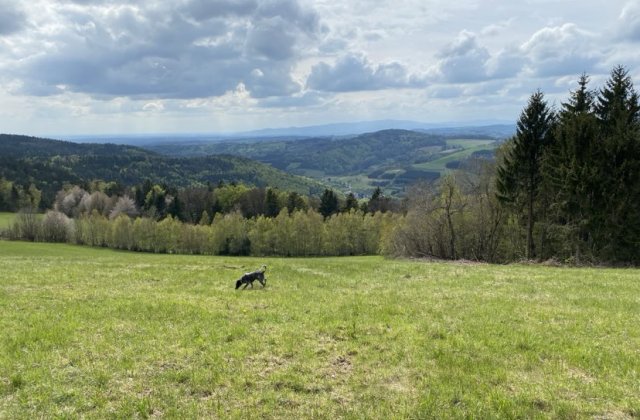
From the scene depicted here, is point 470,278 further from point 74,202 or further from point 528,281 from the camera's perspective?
point 74,202

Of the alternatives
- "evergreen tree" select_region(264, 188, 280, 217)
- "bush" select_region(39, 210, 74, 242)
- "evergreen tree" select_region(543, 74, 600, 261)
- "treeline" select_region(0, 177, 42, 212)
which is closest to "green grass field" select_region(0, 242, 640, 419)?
"evergreen tree" select_region(543, 74, 600, 261)

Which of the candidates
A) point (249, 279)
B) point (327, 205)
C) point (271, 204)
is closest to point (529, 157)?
point (249, 279)

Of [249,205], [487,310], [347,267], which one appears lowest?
[249,205]

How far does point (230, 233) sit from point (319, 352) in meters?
102

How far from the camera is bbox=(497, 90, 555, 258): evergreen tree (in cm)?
4109

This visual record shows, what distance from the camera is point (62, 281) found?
2072cm

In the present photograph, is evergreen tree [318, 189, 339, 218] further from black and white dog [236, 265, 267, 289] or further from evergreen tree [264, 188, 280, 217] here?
black and white dog [236, 265, 267, 289]

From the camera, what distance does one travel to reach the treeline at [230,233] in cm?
10556

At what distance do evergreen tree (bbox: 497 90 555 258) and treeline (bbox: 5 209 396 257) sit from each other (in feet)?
186

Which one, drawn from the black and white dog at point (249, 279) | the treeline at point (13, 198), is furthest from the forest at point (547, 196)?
the treeline at point (13, 198)

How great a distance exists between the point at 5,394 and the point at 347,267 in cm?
2062

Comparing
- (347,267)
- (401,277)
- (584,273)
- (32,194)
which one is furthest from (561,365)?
(32,194)

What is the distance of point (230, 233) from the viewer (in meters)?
111

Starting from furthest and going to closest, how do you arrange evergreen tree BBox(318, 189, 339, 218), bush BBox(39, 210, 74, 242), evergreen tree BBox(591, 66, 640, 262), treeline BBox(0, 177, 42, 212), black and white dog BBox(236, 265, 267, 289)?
treeline BBox(0, 177, 42, 212)
evergreen tree BBox(318, 189, 339, 218)
bush BBox(39, 210, 74, 242)
evergreen tree BBox(591, 66, 640, 262)
black and white dog BBox(236, 265, 267, 289)
